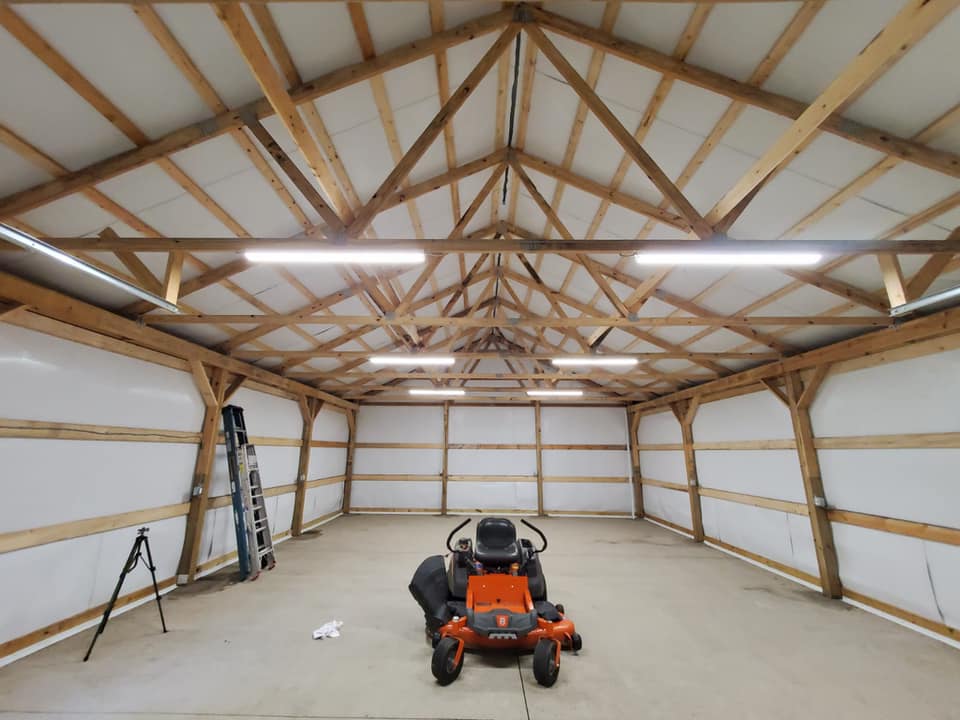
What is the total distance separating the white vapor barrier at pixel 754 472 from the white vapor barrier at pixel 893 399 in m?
0.88

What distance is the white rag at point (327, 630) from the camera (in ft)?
12.3

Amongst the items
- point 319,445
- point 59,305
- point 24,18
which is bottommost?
point 319,445

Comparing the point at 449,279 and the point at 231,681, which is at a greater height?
the point at 449,279

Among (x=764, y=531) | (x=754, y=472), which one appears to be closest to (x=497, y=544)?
(x=764, y=531)

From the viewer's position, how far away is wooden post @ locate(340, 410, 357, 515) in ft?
34.3

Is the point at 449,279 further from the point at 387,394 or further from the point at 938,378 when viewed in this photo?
the point at 938,378

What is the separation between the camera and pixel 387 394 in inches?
404

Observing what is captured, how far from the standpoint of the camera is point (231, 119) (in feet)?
9.47

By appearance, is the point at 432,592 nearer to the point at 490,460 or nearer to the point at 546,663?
the point at 546,663

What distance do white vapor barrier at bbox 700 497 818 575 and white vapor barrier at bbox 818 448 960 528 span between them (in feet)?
2.83

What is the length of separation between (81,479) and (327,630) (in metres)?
2.87

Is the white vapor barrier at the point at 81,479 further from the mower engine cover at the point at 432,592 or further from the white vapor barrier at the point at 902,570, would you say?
the white vapor barrier at the point at 902,570

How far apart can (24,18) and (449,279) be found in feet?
16.7

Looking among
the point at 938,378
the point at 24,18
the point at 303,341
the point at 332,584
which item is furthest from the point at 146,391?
the point at 938,378
